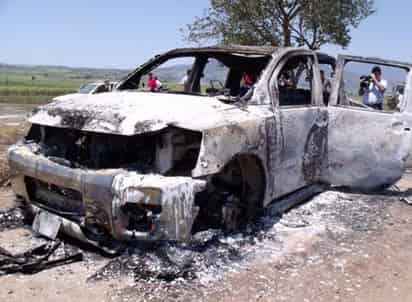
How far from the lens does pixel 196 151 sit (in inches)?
153

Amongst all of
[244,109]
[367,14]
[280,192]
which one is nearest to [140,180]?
[244,109]

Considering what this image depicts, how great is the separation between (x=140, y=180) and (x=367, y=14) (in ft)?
52.0

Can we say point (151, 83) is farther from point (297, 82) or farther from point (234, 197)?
point (234, 197)

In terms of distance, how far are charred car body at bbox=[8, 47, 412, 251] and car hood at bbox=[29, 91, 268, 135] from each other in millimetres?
11

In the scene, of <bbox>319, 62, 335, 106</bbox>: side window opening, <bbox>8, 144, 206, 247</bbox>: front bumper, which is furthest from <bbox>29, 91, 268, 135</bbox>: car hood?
<bbox>319, 62, 335, 106</bbox>: side window opening

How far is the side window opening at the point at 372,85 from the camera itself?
5.74m

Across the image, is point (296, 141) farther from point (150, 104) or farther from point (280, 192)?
point (150, 104)

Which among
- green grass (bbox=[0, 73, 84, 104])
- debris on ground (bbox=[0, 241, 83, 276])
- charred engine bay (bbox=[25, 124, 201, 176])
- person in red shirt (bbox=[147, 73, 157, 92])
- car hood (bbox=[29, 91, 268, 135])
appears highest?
person in red shirt (bbox=[147, 73, 157, 92])

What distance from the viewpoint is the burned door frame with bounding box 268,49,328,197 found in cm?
454

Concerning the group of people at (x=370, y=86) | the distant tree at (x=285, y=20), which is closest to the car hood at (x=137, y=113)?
the group of people at (x=370, y=86)

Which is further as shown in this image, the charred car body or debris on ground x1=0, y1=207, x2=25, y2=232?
debris on ground x1=0, y1=207, x2=25, y2=232

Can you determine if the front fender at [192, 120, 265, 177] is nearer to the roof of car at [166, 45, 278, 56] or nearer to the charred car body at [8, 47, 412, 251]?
the charred car body at [8, 47, 412, 251]

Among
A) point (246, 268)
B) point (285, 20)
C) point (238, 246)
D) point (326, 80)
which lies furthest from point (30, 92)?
point (246, 268)

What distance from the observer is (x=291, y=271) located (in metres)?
3.80
